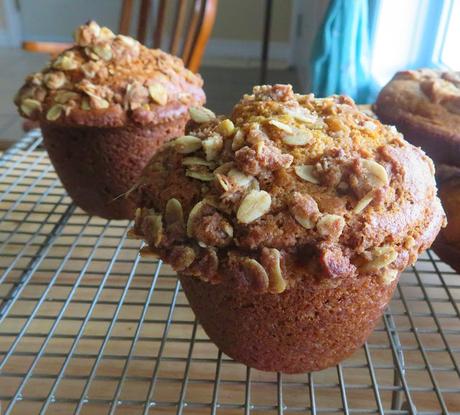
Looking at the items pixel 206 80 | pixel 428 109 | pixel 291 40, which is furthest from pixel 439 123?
pixel 291 40

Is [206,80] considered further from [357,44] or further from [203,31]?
[357,44]

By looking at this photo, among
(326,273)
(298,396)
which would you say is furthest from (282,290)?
(298,396)

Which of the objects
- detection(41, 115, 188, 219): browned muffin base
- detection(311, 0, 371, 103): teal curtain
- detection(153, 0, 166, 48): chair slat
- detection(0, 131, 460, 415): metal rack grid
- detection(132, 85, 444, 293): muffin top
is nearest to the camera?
detection(132, 85, 444, 293): muffin top

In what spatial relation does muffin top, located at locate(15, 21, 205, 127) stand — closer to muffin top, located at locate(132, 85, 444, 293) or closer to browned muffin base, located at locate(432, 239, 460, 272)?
muffin top, located at locate(132, 85, 444, 293)

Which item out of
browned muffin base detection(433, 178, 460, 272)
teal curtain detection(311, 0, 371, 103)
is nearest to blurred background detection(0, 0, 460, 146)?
teal curtain detection(311, 0, 371, 103)

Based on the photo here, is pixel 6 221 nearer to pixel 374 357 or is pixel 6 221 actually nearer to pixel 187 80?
pixel 187 80

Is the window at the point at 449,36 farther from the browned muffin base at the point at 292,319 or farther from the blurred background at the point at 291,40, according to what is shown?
the browned muffin base at the point at 292,319
